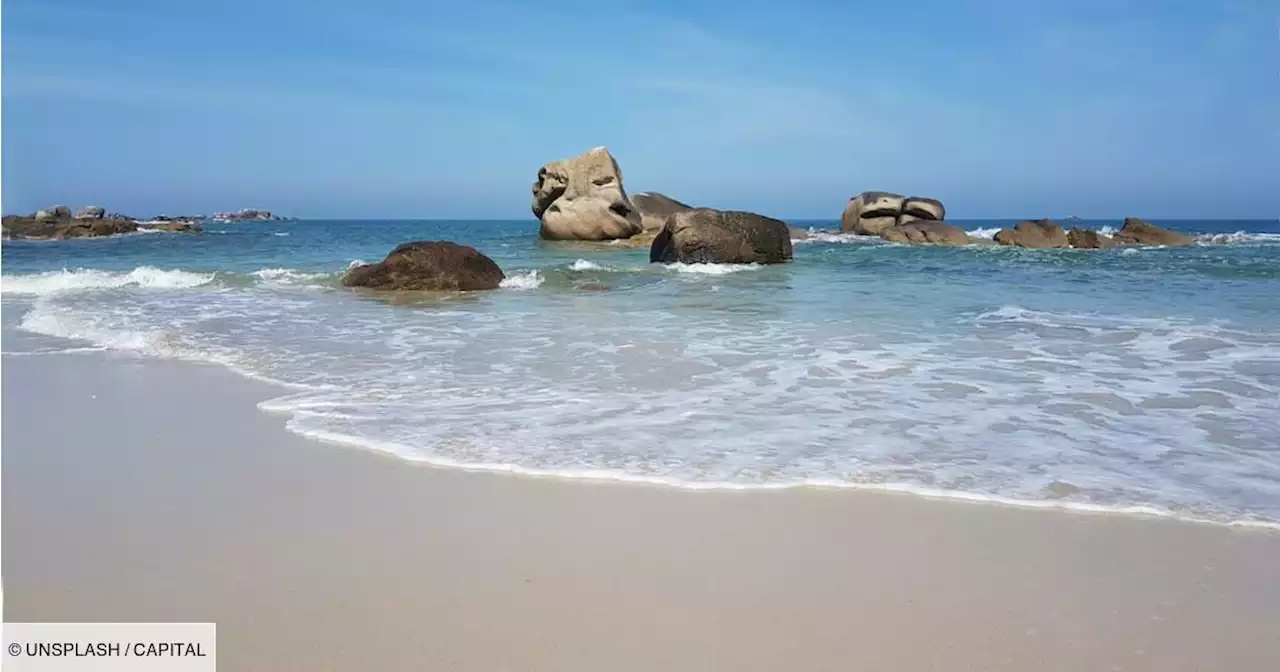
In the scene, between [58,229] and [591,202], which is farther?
[58,229]

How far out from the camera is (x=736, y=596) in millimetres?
2744

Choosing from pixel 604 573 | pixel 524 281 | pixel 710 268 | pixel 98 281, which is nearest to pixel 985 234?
pixel 710 268

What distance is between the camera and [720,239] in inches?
807

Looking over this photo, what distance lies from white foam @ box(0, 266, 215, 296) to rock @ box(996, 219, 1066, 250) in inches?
1024

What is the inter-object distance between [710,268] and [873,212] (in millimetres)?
20032

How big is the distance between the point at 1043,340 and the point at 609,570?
22.7 ft

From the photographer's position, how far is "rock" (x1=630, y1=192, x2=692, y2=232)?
32.9 metres

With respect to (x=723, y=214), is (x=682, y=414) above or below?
below

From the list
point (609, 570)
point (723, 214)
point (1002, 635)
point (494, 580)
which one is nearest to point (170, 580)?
point (494, 580)

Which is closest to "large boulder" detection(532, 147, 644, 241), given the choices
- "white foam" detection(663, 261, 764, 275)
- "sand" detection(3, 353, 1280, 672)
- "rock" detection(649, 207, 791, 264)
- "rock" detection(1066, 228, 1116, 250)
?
"rock" detection(649, 207, 791, 264)

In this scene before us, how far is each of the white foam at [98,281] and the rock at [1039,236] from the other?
26011mm

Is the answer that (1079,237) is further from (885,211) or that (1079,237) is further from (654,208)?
(654,208)

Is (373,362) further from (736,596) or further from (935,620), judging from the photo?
(935,620)

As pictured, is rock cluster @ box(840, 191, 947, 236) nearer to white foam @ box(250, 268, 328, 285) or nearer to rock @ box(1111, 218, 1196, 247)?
rock @ box(1111, 218, 1196, 247)
